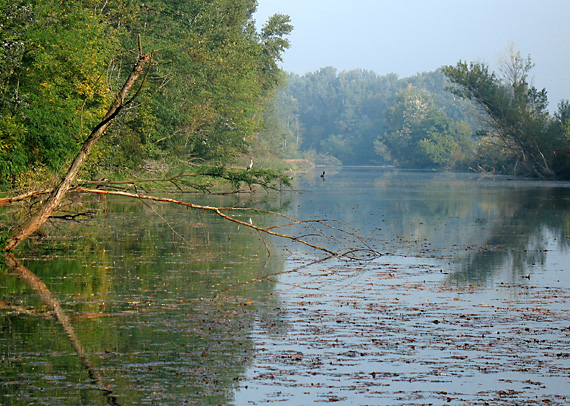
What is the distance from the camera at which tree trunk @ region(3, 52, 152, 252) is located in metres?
13.0

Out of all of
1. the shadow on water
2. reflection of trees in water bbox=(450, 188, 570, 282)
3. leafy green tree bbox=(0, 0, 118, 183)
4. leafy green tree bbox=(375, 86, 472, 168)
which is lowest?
the shadow on water

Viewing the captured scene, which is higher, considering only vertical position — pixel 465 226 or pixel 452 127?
pixel 452 127

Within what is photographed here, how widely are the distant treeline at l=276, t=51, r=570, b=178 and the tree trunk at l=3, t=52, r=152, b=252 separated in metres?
60.3

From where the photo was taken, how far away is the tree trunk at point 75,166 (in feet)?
42.7

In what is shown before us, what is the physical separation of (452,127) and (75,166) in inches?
4803

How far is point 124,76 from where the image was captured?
46469 millimetres

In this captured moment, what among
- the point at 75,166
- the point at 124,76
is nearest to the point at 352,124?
the point at 124,76

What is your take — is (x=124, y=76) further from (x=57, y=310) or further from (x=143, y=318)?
(x=143, y=318)

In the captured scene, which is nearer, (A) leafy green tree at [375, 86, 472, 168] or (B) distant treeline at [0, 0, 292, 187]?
(B) distant treeline at [0, 0, 292, 187]

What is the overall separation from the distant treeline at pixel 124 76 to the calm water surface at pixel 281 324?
3659 millimetres

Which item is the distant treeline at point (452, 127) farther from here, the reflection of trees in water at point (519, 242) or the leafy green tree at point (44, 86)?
the leafy green tree at point (44, 86)

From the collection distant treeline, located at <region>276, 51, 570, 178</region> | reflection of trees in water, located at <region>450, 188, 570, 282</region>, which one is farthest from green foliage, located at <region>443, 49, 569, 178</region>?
reflection of trees in water, located at <region>450, 188, 570, 282</region>

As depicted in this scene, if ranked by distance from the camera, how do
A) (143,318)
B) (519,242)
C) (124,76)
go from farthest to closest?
(124,76) → (519,242) → (143,318)

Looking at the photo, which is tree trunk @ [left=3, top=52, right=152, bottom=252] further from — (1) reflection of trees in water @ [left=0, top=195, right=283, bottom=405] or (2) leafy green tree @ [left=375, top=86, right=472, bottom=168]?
(2) leafy green tree @ [left=375, top=86, right=472, bottom=168]
